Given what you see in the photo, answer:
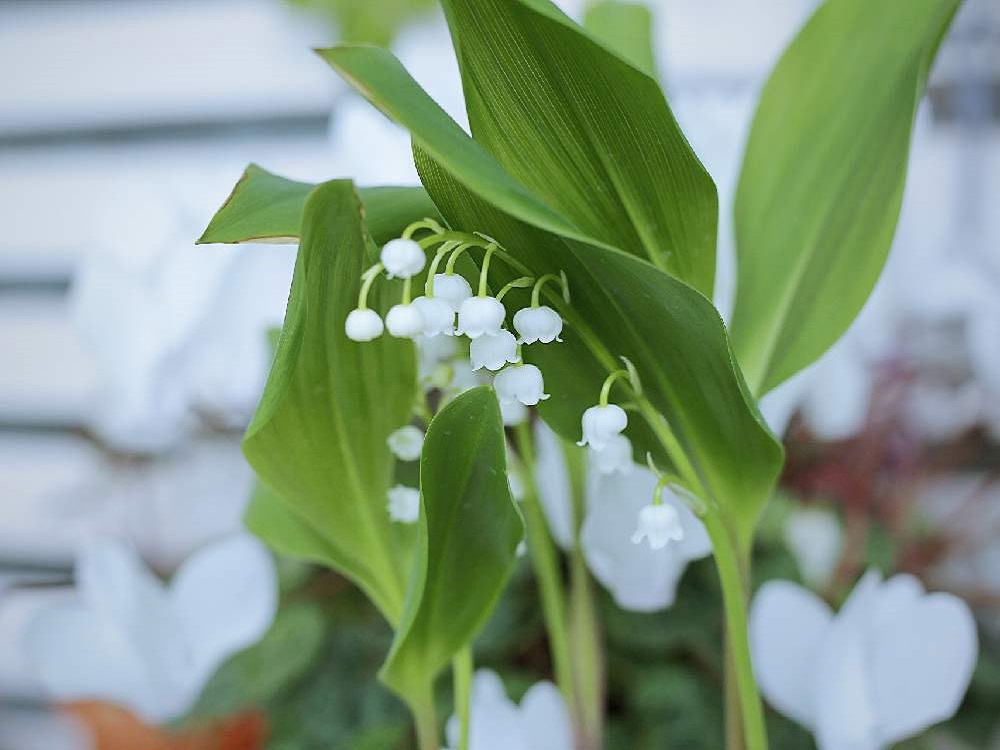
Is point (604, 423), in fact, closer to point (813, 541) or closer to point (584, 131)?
point (584, 131)

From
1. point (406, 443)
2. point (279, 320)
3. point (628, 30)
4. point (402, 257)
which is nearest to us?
point (402, 257)

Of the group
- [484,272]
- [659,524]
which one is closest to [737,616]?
[659,524]

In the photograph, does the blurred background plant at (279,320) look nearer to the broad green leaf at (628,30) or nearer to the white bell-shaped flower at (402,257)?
the broad green leaf at (628,30)

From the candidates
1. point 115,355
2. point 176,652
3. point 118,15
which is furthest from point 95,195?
point 176,652

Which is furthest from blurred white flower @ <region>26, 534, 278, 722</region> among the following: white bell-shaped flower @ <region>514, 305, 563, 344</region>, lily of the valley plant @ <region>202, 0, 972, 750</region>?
white bell-shaped flower @ <region>514, 305, 563, 344</region>

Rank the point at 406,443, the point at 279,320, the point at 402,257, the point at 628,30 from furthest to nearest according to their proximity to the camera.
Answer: the point at 279,320
the point at 628,30
the point at 406,443
the point at 402,257
